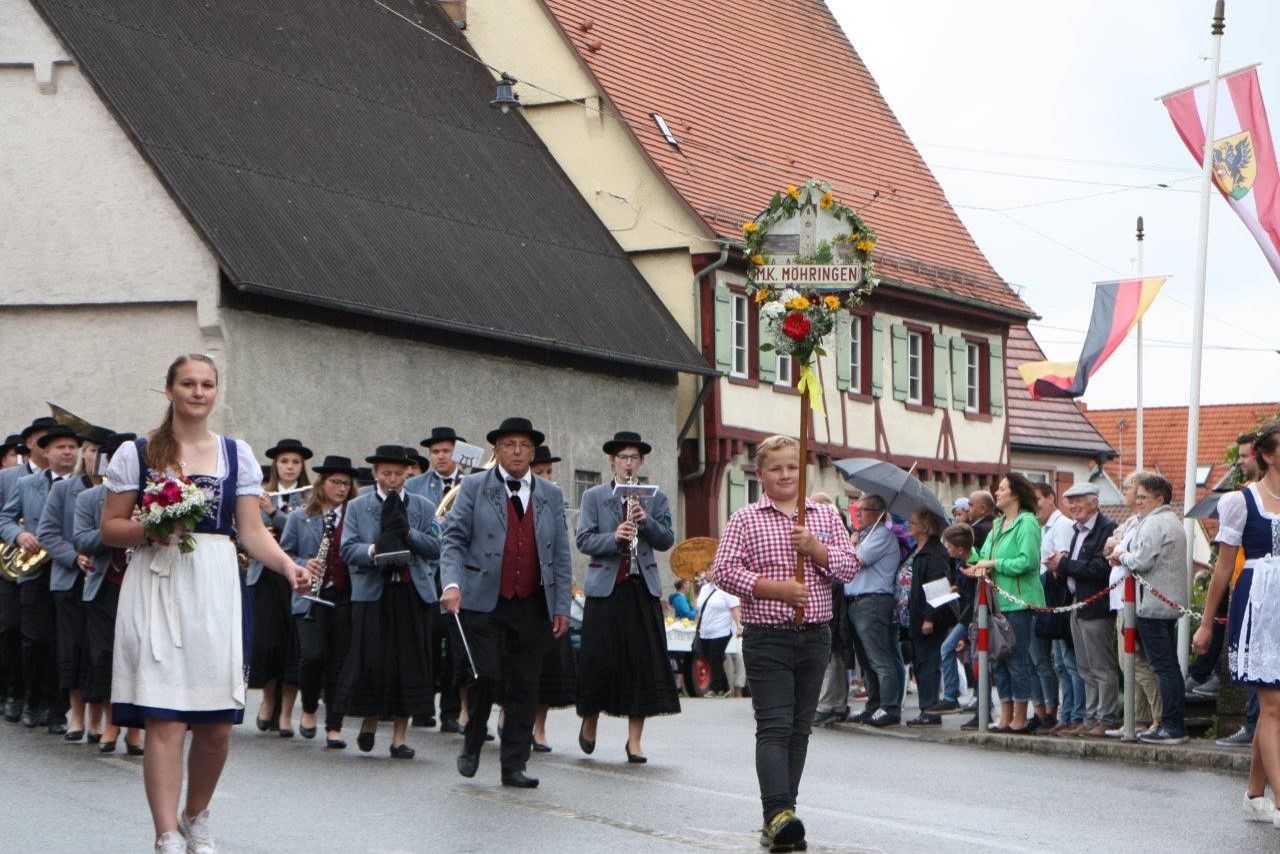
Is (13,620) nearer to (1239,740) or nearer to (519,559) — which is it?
(519,559)

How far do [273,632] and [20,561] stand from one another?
6.26 ft

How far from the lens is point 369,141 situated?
31797 mm

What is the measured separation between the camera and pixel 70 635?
1568cm

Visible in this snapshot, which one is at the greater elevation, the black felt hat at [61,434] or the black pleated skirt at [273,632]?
the black felt hat at [61,434]

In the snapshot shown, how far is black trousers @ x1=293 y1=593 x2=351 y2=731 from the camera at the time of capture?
16125mm

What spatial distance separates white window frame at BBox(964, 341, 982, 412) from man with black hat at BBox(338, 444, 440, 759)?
1215 inches

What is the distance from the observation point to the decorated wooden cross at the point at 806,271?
1148cm

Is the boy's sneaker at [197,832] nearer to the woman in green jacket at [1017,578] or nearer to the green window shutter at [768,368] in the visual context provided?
the woman in green jacket at [1017,578]

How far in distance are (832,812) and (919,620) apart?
679 centimetres

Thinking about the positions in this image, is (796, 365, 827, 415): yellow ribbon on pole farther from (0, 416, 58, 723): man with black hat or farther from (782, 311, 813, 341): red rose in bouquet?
(0, 416, 58, 723): man with black hat

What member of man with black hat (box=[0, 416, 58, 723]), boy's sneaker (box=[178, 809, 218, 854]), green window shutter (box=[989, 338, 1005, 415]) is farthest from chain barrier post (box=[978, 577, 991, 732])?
green window shutter (box=[989, 338, 1005, 415])

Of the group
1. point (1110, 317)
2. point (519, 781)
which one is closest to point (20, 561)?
point (519, 781)

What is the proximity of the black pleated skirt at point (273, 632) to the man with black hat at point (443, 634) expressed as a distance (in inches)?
41.2

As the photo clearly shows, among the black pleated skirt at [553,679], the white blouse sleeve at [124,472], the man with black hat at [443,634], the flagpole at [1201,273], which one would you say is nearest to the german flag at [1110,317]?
the flagpole at [1201,273]
